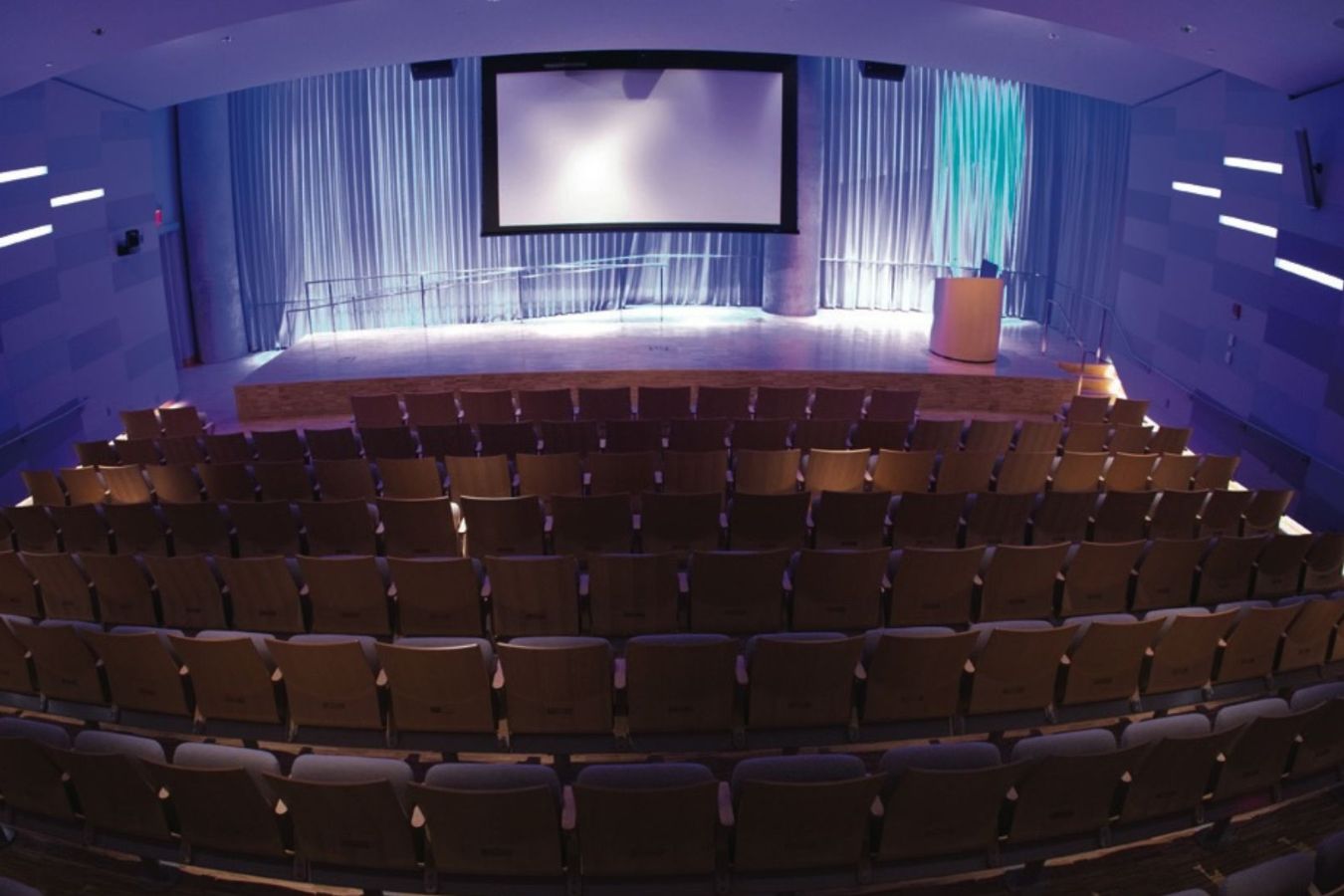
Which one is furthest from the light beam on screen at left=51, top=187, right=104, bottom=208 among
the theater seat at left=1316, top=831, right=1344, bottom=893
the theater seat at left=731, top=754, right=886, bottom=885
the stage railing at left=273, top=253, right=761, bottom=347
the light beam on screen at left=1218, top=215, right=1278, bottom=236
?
the light beam on screen at left=1218, top=215, right=1278, bottom=236

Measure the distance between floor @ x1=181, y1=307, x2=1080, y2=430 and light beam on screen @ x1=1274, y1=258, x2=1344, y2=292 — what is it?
2.69 metres

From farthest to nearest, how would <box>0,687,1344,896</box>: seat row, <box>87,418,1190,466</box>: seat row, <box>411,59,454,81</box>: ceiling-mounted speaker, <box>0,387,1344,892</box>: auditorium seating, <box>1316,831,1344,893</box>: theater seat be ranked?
<box>411,59,454,81</box>: ceiling-mounted speaker → <box>87,418,1190,466</box>: seat row → <box>0,387,1344,892</box>: auditorium seating → <box>0,687,1344,896</box>: seat row → <box>1316,831,1344,893</box>: theater seat

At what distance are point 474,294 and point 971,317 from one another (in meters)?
7.72

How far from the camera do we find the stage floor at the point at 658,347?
39.6ft

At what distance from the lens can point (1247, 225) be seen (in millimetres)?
10125

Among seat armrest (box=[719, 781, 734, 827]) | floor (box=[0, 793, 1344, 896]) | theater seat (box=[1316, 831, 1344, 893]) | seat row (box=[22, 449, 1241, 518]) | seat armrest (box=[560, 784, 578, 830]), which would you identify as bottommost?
floor (box=[0, 793, 1344, 896])

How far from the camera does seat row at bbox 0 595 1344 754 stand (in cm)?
441

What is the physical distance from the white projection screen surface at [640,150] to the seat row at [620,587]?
879 centimetres

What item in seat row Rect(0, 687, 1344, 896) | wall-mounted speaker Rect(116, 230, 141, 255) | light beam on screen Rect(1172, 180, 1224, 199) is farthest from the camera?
wall-mounted speaker Rect(116, 230, 141, 255)

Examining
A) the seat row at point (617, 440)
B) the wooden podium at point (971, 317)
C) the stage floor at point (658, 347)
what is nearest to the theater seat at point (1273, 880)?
the seat row at point (617, 440)

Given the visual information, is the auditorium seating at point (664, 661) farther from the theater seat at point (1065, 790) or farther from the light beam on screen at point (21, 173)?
the light beam on screen at point (21, 173)

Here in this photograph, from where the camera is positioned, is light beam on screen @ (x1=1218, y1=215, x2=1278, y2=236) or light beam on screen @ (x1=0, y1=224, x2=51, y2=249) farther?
light beam on screen @ (x1=1218, y1=215, x2=1278, y2=236)

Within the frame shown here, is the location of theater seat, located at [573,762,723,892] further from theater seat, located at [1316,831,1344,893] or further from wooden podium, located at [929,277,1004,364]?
wooden podium, located at [929,277,1004,364]

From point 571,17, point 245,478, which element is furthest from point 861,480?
point 571,17
